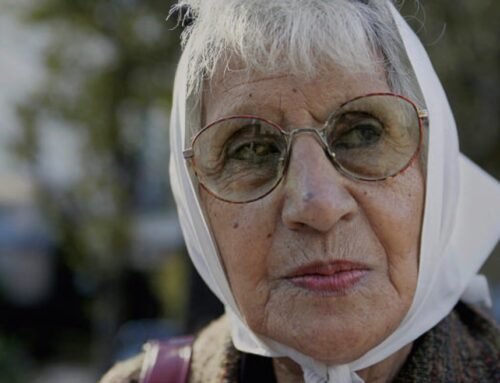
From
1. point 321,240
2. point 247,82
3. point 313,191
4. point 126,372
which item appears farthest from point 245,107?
point 126,372

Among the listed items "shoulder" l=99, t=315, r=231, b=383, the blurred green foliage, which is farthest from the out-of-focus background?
"shoulder" l=99, t=315, r=231, b=383

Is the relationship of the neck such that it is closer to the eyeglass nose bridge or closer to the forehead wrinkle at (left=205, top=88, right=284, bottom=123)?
the eyeglass nose bridge

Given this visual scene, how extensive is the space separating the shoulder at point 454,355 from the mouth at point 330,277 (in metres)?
0.40

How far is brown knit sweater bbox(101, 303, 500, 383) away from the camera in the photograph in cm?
229

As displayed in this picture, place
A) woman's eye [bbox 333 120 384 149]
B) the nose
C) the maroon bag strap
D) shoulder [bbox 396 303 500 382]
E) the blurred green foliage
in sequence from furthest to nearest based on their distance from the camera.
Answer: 1. the blurred green foliage
2. the maroon bag strap
3. shoulder [bbox 396 303 500 382]
4. woman's eye [bbox 333 120 384 149]
5. the nose

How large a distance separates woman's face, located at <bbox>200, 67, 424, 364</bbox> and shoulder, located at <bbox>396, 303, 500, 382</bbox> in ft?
0.74

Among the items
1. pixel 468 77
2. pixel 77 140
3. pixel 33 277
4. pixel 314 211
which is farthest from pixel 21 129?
pixel 314 211

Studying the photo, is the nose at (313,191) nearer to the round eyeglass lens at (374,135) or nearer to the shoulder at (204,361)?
the round eyeglass lens at (374,135)

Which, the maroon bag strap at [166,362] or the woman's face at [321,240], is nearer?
the woman's face at [321,240]

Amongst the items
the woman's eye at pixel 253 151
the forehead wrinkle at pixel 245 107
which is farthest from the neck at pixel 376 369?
the forehead wrinkle at pixel 245 107

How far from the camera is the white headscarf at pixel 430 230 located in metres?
2.19

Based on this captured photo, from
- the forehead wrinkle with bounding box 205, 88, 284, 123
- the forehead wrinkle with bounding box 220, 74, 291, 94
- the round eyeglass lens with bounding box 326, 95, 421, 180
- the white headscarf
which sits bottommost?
the white headscarf

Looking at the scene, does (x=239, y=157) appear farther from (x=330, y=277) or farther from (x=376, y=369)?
(x=376, y=369)

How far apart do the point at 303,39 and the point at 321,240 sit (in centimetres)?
58
